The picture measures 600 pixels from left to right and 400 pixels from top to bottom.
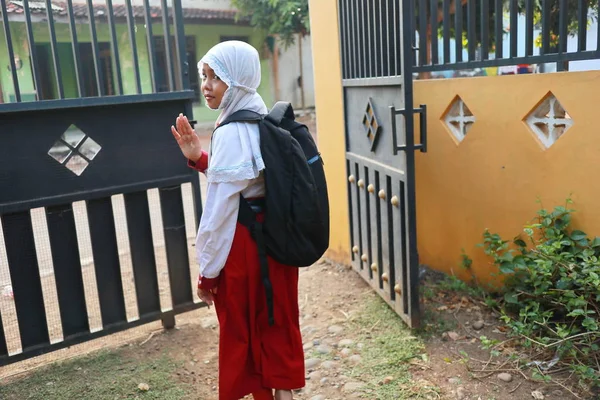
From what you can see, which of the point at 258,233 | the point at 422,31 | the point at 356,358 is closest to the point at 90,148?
the point at 258,233

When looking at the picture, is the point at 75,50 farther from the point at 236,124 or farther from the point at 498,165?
the point at 498,165

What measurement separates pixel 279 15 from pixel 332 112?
1331 cm

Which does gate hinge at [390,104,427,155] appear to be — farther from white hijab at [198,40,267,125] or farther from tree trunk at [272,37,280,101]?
tree trunk at [272,37,280,101]

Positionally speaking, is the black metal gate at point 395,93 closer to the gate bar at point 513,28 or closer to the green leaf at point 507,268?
the gate bar at point 513,28

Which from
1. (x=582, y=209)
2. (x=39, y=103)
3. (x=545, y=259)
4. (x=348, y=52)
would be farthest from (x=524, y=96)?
(x=39, y=103)

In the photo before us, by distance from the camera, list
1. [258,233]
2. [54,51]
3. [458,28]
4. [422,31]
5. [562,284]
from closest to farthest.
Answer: [258,233]
[562,284]
[54,51]
[458,28]
[422,31]

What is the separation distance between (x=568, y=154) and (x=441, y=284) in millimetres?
1198

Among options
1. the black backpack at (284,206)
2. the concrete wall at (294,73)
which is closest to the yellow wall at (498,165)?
the black backpack at (284,206)

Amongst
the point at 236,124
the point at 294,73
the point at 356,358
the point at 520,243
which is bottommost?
the point at 356,358

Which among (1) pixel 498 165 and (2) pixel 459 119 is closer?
(1) pixel 498 165

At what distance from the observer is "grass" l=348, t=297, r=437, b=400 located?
8.98ft

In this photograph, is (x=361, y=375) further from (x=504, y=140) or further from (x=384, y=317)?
(x=504, y=140)

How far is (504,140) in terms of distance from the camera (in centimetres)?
327

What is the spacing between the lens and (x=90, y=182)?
3.02 metres
